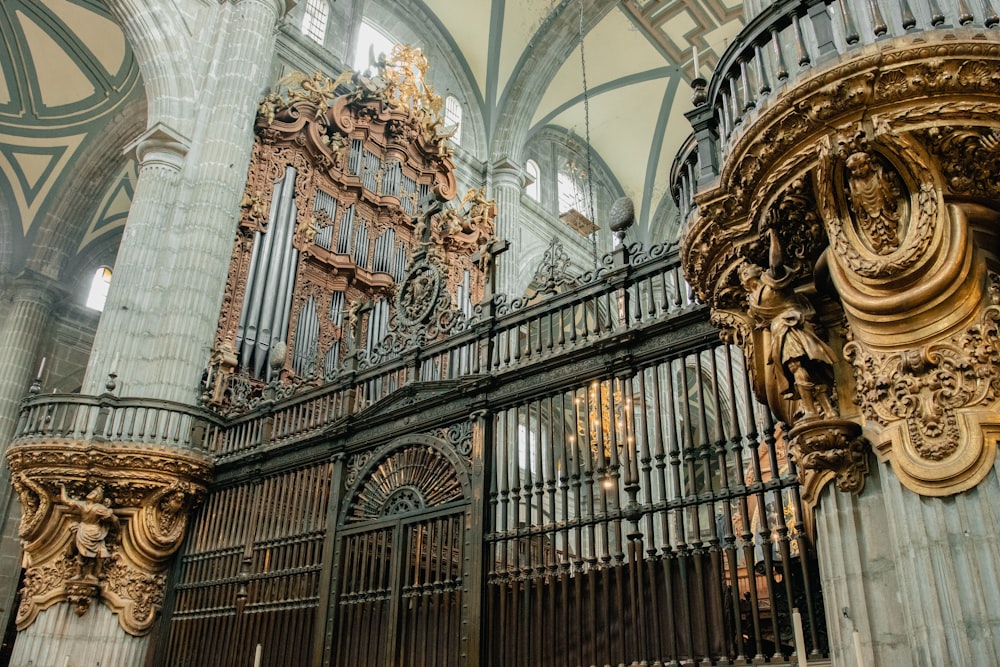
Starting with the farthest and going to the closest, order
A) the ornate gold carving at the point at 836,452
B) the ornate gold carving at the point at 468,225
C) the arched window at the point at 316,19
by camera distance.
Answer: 1. the arched window at the point at 316,19
2. the ornate gold carving at the point at 468,225
3. the ornate gold carving at the point at 836,452

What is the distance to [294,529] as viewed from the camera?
8.06 m

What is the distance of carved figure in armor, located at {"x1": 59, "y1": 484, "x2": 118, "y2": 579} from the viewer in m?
8.52

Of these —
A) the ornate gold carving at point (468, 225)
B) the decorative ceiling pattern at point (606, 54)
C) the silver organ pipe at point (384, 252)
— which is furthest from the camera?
the decorative ceiling pattern at point (606, 54)

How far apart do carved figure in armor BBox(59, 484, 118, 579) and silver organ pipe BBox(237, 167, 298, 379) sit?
2.80 metres

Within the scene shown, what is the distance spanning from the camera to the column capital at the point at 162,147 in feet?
36.5

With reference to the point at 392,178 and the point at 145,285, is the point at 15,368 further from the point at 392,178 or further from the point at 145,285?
the point at 392,178

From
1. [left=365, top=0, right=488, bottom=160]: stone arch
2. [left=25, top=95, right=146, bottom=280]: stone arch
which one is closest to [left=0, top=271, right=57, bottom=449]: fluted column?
[left=25, top=95, right=146, bottom=280]: stone arch

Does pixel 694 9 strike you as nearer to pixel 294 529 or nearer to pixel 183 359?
pixel 183 359

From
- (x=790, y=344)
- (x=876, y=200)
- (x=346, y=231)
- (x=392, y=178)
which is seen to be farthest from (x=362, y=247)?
(x=876, y=200)

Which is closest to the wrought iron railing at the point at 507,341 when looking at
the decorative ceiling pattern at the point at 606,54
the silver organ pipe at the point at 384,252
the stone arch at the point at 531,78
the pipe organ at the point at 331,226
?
the pipe organ at the point at 331,226

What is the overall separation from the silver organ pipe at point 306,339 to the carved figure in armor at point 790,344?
8.12 meters

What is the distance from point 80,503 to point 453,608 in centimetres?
486

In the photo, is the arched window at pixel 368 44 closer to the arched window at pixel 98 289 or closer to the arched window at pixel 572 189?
the arched window at pixel 572 189

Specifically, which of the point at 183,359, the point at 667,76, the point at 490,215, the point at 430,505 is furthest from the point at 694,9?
the point at 430,505
